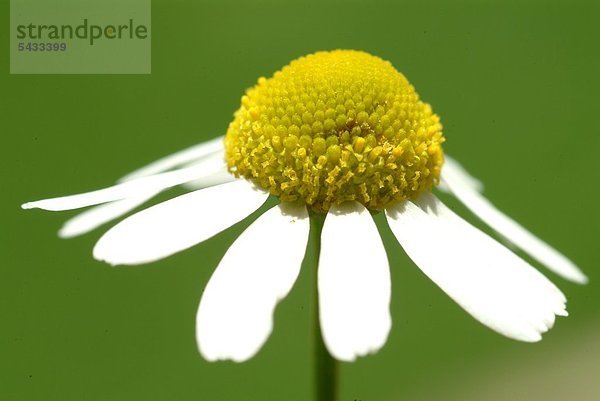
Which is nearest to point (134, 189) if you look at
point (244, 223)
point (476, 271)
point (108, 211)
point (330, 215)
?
point (108, 211)

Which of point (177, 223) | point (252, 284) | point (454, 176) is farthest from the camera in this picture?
point (454, 176)

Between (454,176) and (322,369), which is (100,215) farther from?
(454,176)

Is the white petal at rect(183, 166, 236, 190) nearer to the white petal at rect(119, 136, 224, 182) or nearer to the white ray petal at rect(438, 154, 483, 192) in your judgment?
the white petal at rect(119, 136, 224, 182)

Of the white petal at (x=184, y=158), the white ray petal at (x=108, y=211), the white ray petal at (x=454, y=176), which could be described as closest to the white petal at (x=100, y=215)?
the white ray petal at (x=108, y=211)

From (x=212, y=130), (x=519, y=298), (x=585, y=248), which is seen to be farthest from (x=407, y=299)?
(x=519, y=298)

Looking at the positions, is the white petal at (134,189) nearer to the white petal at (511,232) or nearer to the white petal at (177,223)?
the white petal at (177,223)

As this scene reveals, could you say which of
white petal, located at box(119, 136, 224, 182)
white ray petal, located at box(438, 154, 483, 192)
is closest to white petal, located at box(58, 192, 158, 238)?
white petal, located at box(119, 136, 224, 182)

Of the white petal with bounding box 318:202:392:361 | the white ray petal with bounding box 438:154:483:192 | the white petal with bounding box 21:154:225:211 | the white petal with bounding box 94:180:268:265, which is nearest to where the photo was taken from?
the white petal with bounding box 318:202:392:361
